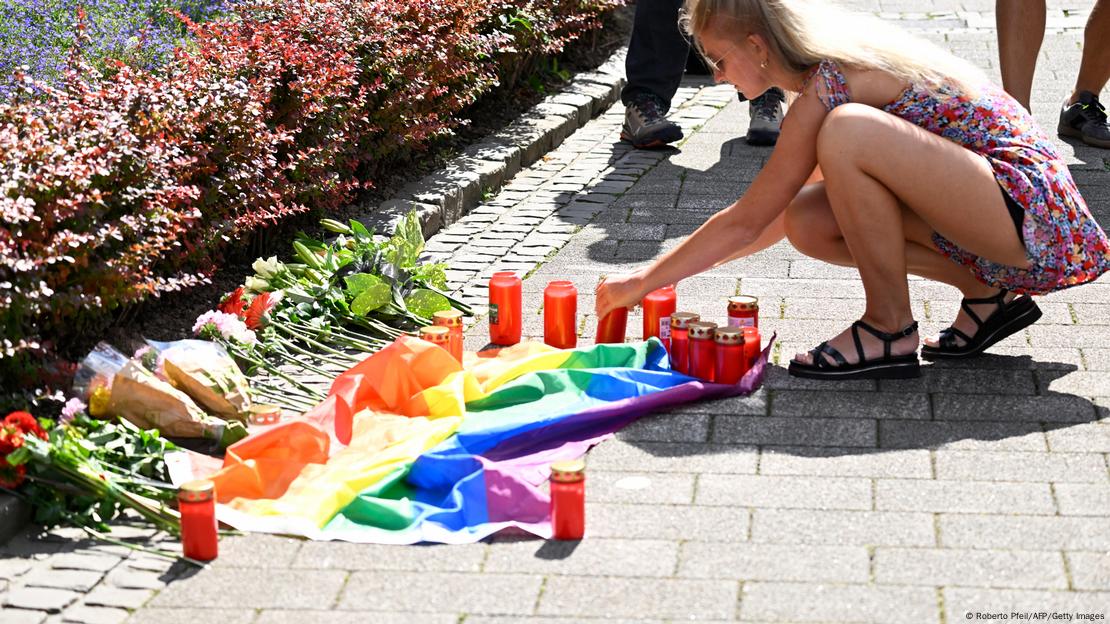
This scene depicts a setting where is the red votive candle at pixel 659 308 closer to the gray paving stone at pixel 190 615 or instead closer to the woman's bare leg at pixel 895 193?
the woman's bare leg at pixel 895 193

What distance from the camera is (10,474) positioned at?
126 inches

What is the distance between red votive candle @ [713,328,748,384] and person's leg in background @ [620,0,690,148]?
2.98 meters

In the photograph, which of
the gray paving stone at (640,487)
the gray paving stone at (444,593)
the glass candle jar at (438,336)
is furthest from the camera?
the glass candle jar at (438,336)

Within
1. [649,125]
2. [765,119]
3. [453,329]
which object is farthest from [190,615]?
[765,119]

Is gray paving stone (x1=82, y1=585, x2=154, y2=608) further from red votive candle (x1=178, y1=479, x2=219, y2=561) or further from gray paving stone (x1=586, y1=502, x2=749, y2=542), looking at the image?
gray paving stone (x1=586, y1=502, x2=749, y2=542)

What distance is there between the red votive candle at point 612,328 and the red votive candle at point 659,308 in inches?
3.8

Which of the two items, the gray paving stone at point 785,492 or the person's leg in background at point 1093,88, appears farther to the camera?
the person's leg in background at point 1093,88

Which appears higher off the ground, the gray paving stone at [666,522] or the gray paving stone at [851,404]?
the gray paving stone at [666,522]

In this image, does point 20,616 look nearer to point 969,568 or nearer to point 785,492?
point 785,492

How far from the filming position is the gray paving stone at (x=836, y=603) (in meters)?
2.77

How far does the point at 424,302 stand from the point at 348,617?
1.86m

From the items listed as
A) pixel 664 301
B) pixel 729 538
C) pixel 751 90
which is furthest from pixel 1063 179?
pixel 729 538

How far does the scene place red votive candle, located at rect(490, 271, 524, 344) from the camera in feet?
14.3

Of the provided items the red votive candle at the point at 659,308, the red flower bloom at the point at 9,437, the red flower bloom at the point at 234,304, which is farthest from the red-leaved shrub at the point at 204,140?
the red votive candle at the point at 659,308
